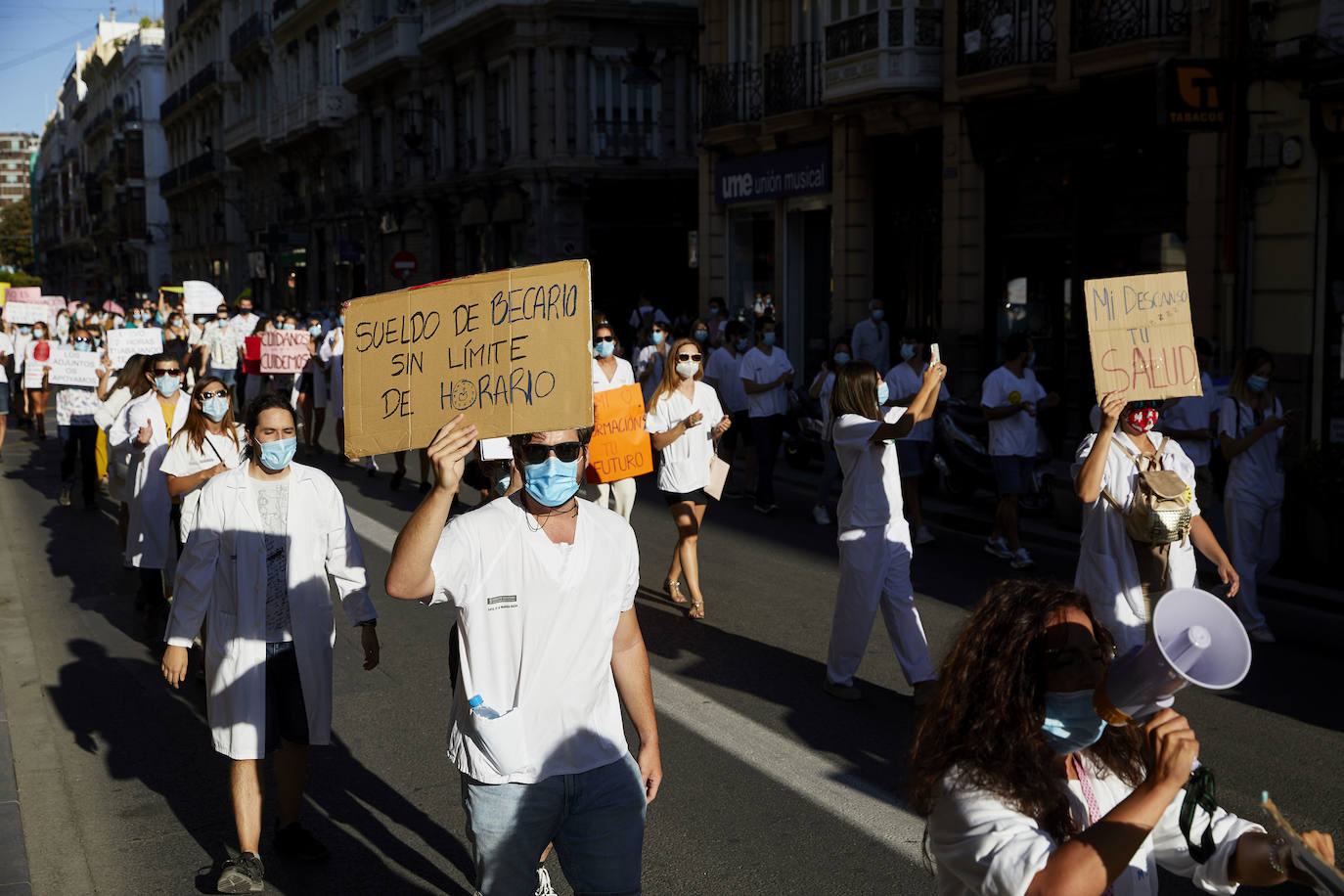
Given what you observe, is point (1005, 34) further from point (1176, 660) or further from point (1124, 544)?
point (1176, 660)

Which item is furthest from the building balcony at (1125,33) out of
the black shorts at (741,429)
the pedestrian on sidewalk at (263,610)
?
the pedestrian on sidewalk at (263,610)

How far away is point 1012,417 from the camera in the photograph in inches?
449

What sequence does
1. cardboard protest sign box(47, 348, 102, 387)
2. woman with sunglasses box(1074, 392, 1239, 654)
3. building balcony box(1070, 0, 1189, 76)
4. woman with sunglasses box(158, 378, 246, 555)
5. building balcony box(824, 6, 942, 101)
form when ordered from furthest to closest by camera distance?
building balcony box(824, 6, 942, 101) → building balcony box(1070, 0, 1189, 76) → cardboard protest sign box(47, 348, 102, 387) → woman with sunglasses box(158, 378, 246, 555) → woman with sunglasses box(1074, 392, 1239, 654)

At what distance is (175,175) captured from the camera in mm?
76625

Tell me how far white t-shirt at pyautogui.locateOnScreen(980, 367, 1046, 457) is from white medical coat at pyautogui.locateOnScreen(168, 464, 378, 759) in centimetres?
706

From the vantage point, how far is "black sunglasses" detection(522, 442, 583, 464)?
383 centimetres

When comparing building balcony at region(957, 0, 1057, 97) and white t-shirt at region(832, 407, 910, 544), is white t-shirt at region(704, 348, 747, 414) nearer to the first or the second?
building balcony at region(957, 0, 1057, 97)

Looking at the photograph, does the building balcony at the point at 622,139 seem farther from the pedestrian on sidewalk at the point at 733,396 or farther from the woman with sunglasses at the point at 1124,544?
the woman with sunglasses at the point at 1124,544

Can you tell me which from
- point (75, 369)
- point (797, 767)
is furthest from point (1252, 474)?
point (75, 369)

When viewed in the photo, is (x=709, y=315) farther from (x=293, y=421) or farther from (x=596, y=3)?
(x=293, y=421)

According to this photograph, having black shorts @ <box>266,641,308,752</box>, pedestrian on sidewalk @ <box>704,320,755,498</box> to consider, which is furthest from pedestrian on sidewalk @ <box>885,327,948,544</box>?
black shorts @ <box>266,641,308,752</box>

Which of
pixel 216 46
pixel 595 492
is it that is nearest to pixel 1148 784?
pixel 595 492

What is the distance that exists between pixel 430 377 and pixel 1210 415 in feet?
29.1

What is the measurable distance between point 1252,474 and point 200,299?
23.4m
